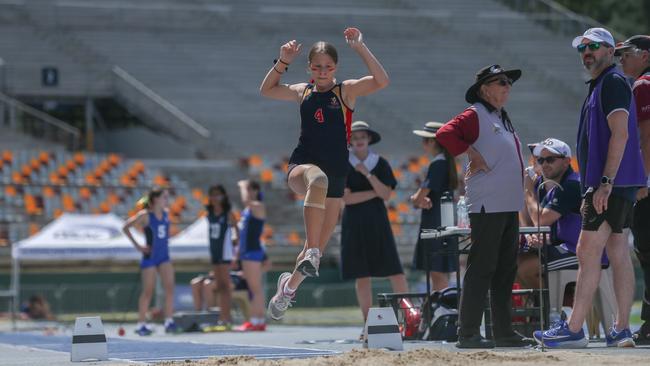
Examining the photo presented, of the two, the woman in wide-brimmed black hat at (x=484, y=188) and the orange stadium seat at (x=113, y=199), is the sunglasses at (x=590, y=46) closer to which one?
the woman in wide-brimmed black hat at (x=484, y=188)

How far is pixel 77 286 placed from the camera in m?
21.4

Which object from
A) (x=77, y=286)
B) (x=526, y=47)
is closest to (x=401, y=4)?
(x=526, y=47)

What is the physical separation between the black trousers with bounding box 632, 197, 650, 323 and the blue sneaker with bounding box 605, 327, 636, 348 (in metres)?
0.49

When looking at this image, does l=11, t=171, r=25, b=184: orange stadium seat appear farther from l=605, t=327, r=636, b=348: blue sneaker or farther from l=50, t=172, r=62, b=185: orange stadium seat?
l=605, t=327, r=636, b=348: blue sneaker

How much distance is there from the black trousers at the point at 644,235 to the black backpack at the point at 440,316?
150 centimetres

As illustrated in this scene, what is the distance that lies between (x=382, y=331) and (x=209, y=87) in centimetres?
2524

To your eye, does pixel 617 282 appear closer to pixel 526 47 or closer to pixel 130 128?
pixel 130 128

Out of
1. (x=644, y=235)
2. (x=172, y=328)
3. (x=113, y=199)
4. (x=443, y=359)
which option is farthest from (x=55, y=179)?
(x=443, y=359)

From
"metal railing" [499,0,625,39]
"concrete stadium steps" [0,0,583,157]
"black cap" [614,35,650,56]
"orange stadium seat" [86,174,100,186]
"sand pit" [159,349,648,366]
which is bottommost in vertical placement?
"sand pit" [159,349,648,366]

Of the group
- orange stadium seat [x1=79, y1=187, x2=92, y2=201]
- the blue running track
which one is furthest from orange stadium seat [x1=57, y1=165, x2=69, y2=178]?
the blue running track

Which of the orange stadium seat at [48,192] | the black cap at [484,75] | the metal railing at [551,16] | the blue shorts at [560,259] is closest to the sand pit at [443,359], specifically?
the black cap at [484,75]

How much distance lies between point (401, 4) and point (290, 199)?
13293 millimetres

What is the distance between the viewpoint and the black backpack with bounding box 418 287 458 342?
9.56 metres

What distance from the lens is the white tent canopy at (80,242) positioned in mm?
19003
